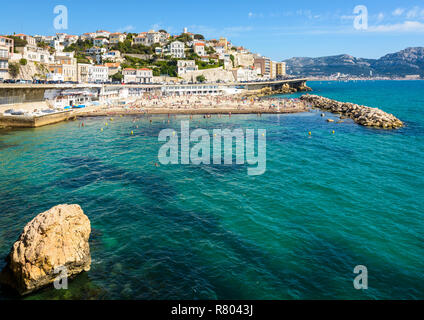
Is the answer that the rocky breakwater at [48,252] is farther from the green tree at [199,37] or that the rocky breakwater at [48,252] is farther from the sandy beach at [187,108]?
the green tree at [199,37]

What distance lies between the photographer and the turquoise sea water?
471 inches

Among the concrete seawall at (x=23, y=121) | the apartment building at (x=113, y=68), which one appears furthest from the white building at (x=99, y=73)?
the concrete seawall at (x=23, y=121)

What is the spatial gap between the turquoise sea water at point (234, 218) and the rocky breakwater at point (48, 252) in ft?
1.89

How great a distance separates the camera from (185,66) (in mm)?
114438

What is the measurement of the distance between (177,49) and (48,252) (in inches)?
4961

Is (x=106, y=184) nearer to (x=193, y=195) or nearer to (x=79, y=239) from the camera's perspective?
(x=193, y=195)

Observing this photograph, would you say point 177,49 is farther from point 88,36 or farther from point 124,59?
point 88,36

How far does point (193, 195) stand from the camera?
A: 21000mm

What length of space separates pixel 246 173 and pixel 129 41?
12577 cm

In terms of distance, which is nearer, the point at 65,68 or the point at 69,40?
the point at 65,68

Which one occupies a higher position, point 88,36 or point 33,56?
point 88,36

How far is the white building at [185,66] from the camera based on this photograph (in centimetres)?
11281

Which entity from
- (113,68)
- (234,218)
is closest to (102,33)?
(113,68)
